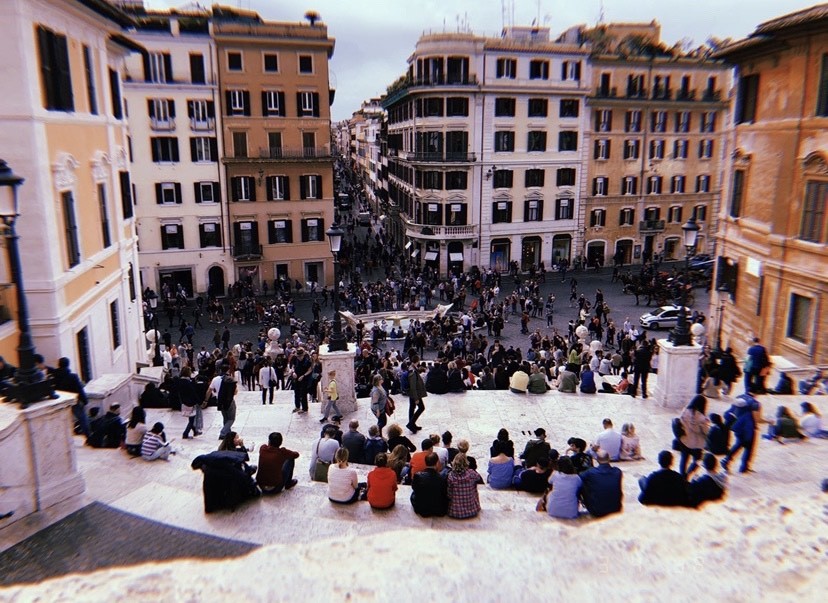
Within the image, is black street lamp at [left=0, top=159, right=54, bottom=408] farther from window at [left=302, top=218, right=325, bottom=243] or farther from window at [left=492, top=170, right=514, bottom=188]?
window at [left=492, top=170, right=514, bottom=188]

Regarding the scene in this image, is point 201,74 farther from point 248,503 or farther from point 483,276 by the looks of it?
point 248,503

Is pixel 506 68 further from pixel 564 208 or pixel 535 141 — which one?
pixel 564 208

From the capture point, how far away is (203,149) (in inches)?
1505

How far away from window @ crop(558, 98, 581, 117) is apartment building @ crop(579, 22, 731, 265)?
0.92 metres

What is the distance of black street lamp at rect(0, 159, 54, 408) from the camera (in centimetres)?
836

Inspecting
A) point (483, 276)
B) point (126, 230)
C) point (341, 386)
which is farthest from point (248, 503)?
point (483, 276)

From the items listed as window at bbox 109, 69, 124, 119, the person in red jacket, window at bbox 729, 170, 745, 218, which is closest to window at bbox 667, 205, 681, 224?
window at bbox 729, 170, 745, 218

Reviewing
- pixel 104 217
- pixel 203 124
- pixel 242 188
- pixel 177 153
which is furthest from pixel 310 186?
pixel 104 217

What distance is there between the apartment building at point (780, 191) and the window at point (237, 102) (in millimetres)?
25780

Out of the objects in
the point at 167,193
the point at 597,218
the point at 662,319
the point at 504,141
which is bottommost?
the point at 662,319

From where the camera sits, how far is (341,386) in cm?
1514

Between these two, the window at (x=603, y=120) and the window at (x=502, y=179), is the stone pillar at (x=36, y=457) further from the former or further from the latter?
the window at (x=603, y=120)

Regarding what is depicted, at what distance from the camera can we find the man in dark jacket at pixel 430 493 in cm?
898

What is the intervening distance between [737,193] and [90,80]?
22.2 metres
